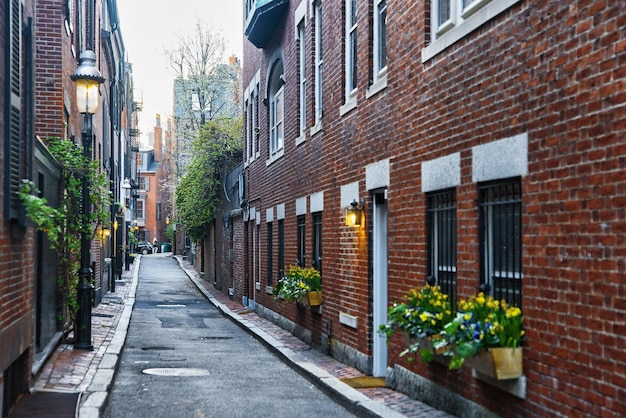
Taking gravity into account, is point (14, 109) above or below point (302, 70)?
below

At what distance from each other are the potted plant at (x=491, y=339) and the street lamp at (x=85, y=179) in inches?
316

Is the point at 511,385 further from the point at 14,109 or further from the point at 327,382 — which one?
the point at 14,109

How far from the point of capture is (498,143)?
7.27 m

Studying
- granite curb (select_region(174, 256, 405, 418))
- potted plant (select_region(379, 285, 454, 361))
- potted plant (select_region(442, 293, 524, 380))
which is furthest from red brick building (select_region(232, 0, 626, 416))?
granite curb (select_region(174, 256, 405, 418))

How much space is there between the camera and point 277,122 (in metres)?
19.6

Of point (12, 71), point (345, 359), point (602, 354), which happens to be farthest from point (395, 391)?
point (12, 71)

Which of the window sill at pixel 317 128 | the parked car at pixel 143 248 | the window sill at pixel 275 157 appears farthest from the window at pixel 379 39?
the parked car at pixel 143 248

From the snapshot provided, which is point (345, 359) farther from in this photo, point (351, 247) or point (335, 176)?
point (335, 176)

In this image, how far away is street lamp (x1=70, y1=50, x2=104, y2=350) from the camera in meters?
13.3

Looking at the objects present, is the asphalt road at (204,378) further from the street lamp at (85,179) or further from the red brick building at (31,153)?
the red brick building at (31,153)

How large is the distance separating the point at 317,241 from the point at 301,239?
1430mm

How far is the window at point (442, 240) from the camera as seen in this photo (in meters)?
8.66

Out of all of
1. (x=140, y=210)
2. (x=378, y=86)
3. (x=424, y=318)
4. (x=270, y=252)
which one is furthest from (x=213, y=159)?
(x=140, y=210)

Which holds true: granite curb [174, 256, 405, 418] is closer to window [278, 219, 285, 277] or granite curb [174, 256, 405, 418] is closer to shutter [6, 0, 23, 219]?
window [278, 219, 285, 277]
